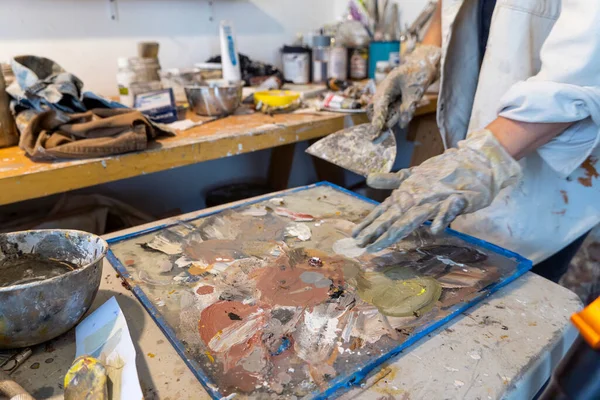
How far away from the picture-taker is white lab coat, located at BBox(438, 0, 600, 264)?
2.38 feet

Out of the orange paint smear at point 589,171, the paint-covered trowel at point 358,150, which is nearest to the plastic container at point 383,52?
the paint-covered trowel at point 358,150

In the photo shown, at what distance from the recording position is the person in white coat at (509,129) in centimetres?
73

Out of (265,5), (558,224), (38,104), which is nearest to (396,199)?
(558,224)

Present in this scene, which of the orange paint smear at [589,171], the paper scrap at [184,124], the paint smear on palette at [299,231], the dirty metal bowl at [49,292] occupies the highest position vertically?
the paper scrap at [184,124]

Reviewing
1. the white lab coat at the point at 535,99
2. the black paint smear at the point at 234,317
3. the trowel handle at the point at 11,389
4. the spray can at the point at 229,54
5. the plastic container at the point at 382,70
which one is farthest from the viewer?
the plastic container at the point at 382,70

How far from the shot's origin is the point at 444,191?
0.76 m

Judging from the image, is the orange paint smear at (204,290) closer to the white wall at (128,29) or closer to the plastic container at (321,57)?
the white wall at (128,29)

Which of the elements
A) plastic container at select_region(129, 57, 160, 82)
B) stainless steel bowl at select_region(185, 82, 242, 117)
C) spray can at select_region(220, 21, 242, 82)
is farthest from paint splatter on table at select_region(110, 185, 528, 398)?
spray can at select_region(220, 21, 242, 82)

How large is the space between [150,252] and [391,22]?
1.91 metres

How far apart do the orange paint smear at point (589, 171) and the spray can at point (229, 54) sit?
1.27 meters

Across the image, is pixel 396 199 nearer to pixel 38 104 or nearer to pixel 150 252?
pixel 150 252

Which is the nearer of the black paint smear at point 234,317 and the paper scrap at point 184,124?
the black paint smear at point 234,317

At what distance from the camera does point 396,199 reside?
31.0 inches

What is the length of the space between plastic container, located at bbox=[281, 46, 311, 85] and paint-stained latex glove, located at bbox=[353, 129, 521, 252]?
137cm
